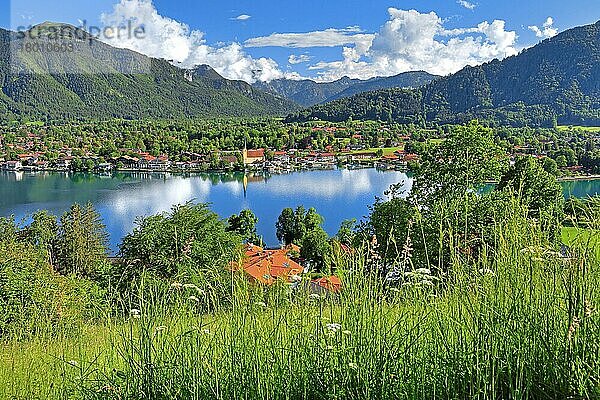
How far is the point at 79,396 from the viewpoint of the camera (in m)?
2.02

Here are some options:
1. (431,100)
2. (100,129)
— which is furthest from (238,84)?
(100,129)

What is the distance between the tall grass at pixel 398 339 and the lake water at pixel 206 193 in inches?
982

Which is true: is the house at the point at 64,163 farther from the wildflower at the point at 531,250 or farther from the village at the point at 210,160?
the wildflower at the point at 531,250

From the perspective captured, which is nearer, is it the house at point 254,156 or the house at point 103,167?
the house at point 103,167

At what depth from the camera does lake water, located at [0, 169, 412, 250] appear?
33.4m

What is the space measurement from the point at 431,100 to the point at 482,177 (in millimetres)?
113793

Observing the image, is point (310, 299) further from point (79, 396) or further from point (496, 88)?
point (496, 88)

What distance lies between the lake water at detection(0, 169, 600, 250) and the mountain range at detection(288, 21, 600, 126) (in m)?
55.7

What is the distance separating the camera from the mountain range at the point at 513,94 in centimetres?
9731

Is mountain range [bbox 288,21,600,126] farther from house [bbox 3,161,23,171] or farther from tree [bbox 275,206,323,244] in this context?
tree [bbox 275,206,323,244]

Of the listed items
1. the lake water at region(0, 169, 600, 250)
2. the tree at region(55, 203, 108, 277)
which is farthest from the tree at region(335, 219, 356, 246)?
the tree at region(55, 203, 108, 277)

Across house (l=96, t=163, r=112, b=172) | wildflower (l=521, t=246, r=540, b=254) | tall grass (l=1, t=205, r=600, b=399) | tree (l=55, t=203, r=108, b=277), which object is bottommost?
tree (l=55, t=203, r=108, b=277)

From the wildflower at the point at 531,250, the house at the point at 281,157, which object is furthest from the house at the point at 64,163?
the wildflower at the point at 531,250

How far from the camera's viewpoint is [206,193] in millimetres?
42812
